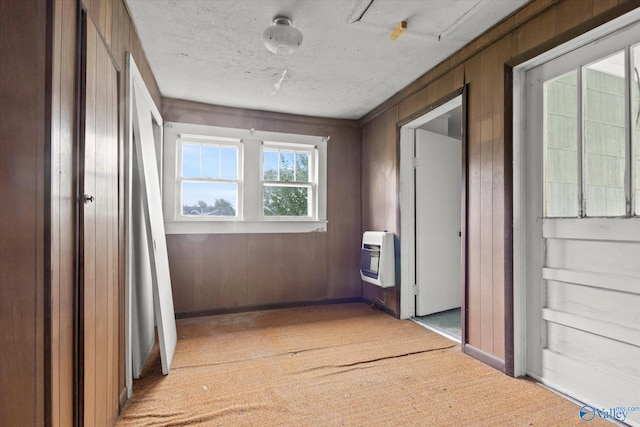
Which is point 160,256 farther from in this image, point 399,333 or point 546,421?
point 546,421

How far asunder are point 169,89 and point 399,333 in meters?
3.35

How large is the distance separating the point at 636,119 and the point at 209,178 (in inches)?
145

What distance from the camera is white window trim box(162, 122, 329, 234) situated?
12.6ft

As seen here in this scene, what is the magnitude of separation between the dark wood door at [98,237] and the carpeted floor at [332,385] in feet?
1.30

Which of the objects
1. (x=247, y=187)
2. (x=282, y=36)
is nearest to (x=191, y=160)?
(x=247, y=187)

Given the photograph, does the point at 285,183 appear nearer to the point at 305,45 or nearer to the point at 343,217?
the point at 343,217

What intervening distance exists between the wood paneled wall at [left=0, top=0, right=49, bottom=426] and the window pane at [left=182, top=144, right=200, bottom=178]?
2.86 meters

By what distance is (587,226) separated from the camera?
202 centimetres

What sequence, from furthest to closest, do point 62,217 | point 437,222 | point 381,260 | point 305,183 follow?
point 305,183, point 437,222, point 381,260, point 62,217

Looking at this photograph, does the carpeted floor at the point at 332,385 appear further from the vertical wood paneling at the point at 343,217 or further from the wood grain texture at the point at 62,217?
the vertical wood paneling at the point at 343,217

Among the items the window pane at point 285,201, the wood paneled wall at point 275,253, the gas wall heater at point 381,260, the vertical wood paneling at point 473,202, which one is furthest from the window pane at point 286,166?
the vertical wood paneling at point 473,202

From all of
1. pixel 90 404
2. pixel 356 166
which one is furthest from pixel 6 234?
pixel 356 166

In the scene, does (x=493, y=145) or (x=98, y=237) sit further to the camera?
(x=493, y=145)

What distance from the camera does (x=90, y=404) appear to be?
153 centimetres
